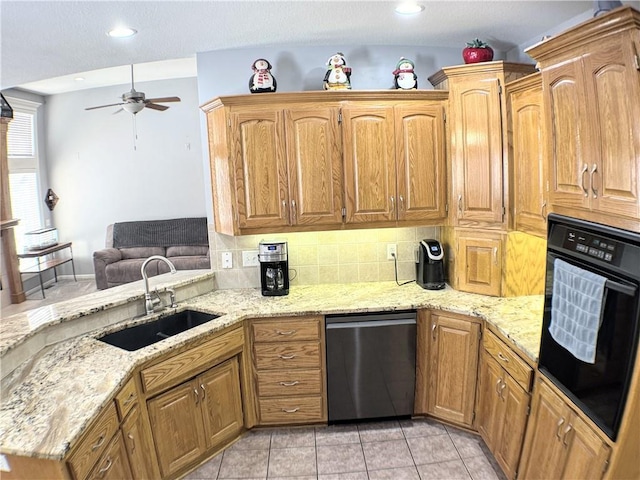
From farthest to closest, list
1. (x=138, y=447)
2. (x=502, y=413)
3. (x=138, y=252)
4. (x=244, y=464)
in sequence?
(x=138, y=252) → (x=244, y=464) → (x=502, y=413) → (x=138, y=447)

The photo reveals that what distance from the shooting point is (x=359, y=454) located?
2.79 meters

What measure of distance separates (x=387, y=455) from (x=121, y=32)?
9.63ft

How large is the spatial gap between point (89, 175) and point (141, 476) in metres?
6.22

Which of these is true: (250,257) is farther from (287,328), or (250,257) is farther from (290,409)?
(290,409)

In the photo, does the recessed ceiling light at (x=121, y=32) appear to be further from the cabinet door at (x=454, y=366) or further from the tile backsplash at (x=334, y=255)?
the cabinet door at (x=454, y=366)

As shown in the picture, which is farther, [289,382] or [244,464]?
[289,382]

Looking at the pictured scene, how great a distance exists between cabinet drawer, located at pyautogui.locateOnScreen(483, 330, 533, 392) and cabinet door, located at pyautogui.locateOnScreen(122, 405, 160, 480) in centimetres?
191

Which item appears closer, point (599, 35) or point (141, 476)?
point (599, 35)

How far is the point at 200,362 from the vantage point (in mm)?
2588

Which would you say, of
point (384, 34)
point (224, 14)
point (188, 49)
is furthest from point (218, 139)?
point (384, 34)

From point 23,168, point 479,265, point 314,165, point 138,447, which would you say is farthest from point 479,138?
point 23,168

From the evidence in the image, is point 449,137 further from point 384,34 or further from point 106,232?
point 106,232

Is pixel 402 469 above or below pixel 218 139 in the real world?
below

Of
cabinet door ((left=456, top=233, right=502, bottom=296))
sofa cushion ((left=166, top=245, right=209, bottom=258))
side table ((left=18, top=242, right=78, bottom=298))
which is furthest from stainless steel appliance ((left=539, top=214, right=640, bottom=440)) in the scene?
side table ((left=18, top=242, right=78, bottom=298))
